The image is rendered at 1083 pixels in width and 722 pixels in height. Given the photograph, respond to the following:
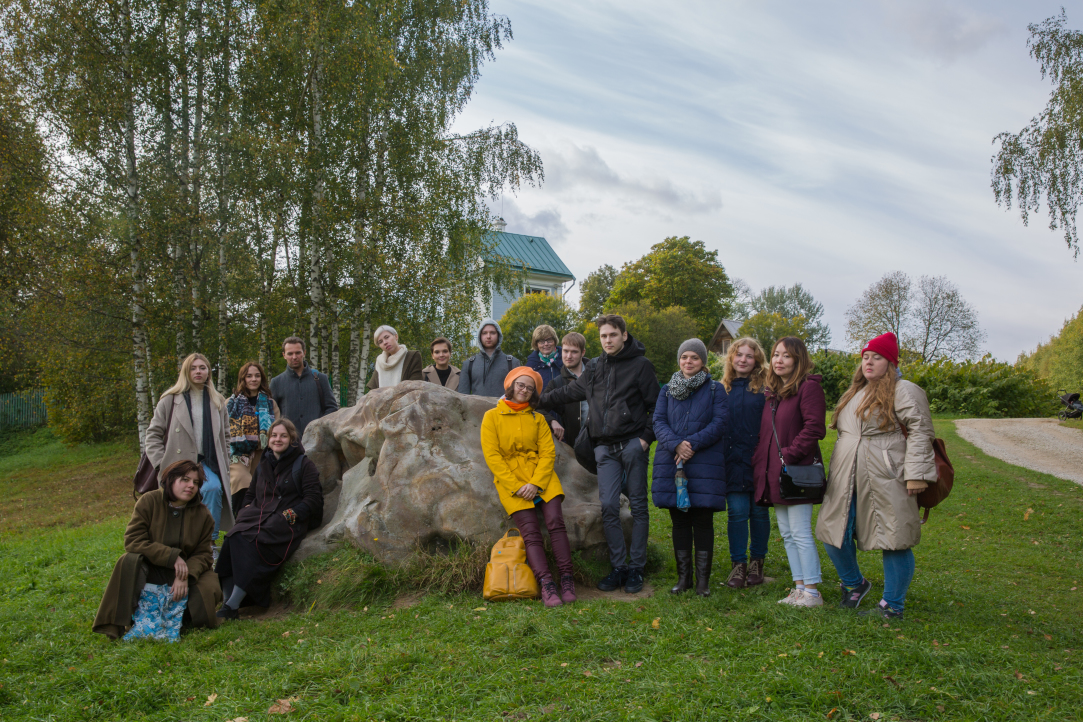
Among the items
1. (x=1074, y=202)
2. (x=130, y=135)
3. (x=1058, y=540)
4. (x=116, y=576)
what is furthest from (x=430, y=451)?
(x=1074, y=202)

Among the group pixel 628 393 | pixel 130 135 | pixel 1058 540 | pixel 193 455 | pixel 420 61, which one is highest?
pixel 420 61

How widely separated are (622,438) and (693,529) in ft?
3.09

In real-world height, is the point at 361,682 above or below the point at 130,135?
below

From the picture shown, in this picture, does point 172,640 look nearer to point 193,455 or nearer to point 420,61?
point 193,455

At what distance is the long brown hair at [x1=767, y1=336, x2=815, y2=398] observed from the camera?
5199mm

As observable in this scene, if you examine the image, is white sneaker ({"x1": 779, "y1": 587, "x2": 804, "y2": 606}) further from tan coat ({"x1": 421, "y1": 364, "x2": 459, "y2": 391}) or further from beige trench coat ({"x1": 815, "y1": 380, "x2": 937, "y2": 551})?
tan coat ({"x1": 421, "y1": 364, "x2": 459, "y2": 391})

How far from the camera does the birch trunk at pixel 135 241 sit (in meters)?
13.3

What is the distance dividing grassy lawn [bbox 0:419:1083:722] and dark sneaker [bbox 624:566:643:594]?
0.23 meters

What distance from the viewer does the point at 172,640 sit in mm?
4891

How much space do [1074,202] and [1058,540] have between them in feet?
27.6

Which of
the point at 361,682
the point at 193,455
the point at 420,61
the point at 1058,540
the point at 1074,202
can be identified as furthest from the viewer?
the point at 420,61

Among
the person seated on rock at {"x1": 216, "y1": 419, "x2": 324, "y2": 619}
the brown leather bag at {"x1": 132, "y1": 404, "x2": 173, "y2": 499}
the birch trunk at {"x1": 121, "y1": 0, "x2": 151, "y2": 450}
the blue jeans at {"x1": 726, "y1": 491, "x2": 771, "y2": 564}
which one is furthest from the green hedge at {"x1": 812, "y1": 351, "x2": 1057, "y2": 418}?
the brown leather bag at {"x1": 132, "y1": 404, "x2": 173, "y2": 499}

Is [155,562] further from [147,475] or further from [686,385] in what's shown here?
[686,385]

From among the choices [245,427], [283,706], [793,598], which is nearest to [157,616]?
[283,706]
